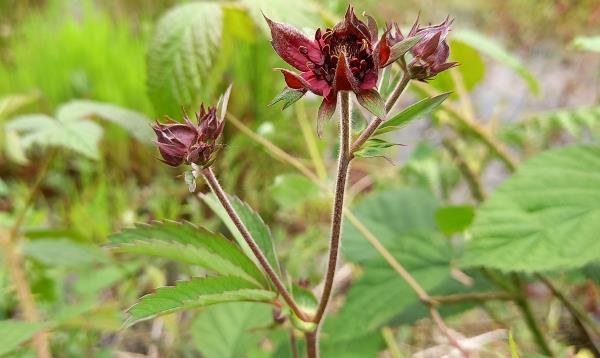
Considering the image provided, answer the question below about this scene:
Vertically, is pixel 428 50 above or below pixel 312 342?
above

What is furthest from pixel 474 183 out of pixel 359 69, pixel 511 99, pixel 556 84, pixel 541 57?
pixel 541 57

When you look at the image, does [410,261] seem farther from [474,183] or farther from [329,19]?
[329,19]

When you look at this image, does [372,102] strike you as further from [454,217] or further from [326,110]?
[454,217]

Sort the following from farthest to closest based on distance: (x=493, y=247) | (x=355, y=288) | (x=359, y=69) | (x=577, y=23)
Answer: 1. (x=577, y=23)
2. (x=355, y=288)
3. (x=493, y=247)
4. (x=359, y=69)

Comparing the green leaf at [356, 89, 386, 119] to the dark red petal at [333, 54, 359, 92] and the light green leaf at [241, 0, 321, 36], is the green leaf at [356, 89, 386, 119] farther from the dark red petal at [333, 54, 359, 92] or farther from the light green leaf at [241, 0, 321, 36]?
the light green leaf at [241, 0, 321, 36]

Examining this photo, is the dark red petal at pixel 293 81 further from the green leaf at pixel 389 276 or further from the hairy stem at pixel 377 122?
the green leaf at pixel 389 276

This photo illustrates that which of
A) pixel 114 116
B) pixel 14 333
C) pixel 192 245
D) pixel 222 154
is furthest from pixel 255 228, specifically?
pixel 222 154
